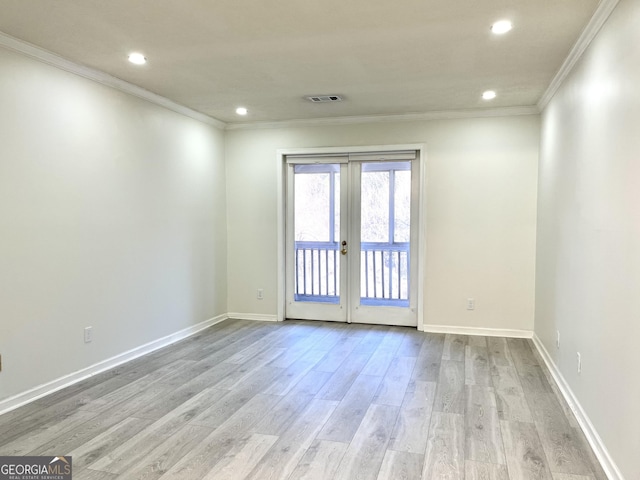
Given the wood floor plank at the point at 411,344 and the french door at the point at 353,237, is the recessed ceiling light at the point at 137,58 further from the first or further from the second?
the wood floor plank at the point at 411,344

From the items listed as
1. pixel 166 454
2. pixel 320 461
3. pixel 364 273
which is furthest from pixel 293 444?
pixel 364 273

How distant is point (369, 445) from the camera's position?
2.55 meters

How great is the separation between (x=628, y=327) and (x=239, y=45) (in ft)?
9.03

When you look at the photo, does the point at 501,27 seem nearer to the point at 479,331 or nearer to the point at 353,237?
the point at 353,237

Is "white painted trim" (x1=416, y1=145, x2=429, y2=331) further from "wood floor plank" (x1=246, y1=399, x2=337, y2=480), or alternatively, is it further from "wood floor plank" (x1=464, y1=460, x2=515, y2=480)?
"wood floor plank" (x1=464, y1=460, x2=515, y2=480)

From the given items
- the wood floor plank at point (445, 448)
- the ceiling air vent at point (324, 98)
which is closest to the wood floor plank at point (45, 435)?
the wood floor plank at point (445, 448)

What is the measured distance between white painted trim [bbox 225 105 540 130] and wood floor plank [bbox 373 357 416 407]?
2.63m

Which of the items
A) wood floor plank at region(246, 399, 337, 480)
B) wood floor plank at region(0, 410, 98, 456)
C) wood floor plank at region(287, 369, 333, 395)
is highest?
wood floor plank at region(0, 410, 98, 456)

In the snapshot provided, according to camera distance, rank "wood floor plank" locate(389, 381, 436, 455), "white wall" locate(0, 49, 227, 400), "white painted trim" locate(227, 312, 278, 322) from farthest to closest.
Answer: "white painted trim" locate(227, 312, 278, 322) < "white wall" locate(0, 49, 227, 400) < "wood floor plank" locate(389, 381, 436, 455)

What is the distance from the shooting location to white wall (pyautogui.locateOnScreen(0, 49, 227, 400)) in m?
3.03

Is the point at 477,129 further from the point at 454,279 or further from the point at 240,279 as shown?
the point at 240,279


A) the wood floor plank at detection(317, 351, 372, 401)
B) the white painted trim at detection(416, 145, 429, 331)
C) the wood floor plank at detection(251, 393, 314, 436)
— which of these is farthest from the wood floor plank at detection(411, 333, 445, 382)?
the wood floor plank at detection(251, 393, 314, 436)

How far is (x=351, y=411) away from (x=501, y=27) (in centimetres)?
258

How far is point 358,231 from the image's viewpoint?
5473 millimetres
